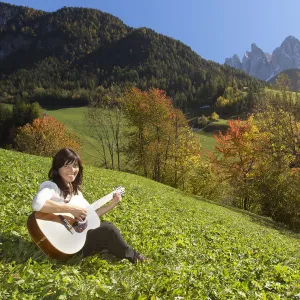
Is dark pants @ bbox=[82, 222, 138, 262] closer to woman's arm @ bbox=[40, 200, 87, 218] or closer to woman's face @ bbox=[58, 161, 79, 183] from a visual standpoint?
woman's arm @ bbox=[40, 200, 87, 218]

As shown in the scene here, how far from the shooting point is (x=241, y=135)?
139ft

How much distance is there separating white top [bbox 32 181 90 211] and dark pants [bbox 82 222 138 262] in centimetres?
66

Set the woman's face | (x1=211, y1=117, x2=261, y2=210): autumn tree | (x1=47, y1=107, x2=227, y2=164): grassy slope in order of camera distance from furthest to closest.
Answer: (x1=47, y1=107, x2=227, y2=164): grassy slope < (x1=211, y1=117, x2=261, y2=210): autumn tree < the woman's face

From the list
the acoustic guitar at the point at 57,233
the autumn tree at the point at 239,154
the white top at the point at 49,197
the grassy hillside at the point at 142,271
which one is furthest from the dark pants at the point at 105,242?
the autumn tree at the point at 239,154

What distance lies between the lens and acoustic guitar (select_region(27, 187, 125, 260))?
571 centimetres

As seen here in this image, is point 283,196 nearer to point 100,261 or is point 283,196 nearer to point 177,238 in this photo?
point 177,238

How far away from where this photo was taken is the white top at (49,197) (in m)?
5.55

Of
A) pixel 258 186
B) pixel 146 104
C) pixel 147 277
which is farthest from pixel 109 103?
pixel 147 277

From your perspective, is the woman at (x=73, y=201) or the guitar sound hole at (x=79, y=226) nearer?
the woman at (x=73, y=201)

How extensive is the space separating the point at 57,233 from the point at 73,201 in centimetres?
83

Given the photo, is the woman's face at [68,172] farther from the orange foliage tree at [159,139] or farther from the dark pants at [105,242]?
the orange foliage tree at [159,139]

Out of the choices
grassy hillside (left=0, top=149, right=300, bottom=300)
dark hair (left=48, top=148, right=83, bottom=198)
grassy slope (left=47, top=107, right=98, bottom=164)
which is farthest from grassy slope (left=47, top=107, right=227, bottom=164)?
dark hair (left=48, top=148, right=83, bottom=198)

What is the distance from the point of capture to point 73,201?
6480 millimetres

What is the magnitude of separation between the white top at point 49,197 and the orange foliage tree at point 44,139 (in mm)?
69922
